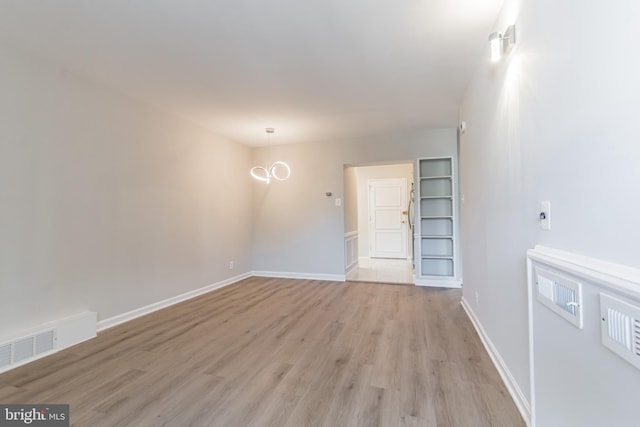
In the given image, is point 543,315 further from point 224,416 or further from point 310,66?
point 310,66

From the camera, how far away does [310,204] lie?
17.6ft

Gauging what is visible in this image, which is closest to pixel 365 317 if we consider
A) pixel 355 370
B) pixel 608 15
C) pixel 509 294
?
pixel 355 370

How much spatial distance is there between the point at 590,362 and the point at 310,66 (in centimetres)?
273

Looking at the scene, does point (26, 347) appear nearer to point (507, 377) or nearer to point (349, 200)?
point (507, 377)

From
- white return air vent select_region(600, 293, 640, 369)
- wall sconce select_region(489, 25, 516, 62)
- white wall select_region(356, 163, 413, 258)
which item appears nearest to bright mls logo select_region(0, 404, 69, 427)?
white return air vent select_region(600, 293, 640, 369)

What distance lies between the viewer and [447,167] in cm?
480

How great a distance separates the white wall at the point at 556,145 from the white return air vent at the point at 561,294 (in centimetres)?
14

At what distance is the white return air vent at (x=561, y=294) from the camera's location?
1066 millimetres

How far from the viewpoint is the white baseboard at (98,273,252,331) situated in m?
3.01

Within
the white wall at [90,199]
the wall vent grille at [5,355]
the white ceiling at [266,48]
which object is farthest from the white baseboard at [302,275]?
the wall vent grille at [5,355]

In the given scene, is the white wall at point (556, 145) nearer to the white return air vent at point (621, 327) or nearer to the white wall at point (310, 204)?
the white return air vent at point (621, 327)

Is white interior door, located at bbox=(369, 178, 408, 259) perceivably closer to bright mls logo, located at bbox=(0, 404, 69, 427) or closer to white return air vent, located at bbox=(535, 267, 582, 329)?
white return air vent, located at bbox=(535, 267, 582, 329)

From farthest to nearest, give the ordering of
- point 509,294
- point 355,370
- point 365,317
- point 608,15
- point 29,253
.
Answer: point 365,317, point 29,253, point 355,370, point 509,294, point 608,15

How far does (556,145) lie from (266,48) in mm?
2144
